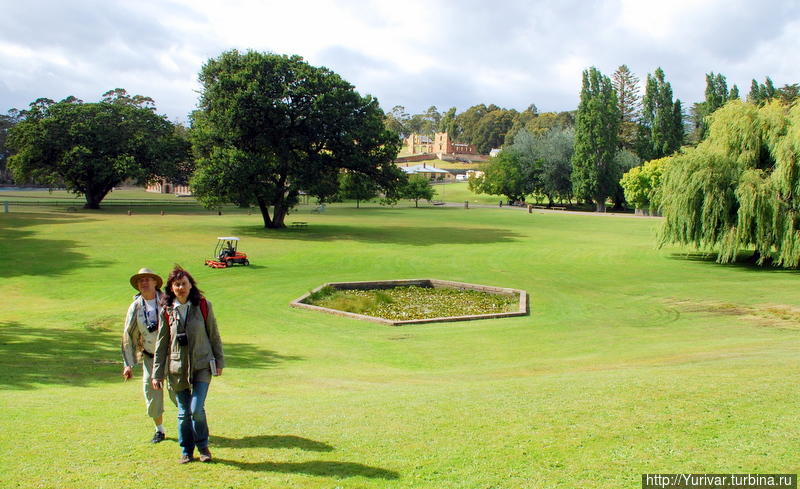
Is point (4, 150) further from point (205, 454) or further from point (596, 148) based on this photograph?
point (205, 454)

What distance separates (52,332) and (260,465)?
12.1 meters

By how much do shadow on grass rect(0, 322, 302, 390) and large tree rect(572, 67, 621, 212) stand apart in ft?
253

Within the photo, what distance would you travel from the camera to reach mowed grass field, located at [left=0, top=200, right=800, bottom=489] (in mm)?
6293

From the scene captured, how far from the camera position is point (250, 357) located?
13922 mm

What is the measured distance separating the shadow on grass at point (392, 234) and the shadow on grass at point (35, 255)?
13779 millimetres

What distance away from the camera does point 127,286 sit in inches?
930

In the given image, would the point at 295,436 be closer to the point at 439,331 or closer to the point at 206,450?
the point at 206,450

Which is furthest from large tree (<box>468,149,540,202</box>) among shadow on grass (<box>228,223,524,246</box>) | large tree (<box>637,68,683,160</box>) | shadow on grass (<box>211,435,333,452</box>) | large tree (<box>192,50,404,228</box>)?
shadow on grass (<box>211,435,333,452</box>)

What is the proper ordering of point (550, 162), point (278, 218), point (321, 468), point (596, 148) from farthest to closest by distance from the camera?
point (550, 162) → point (596, 148) → point (278, 218) → point (321, 468)

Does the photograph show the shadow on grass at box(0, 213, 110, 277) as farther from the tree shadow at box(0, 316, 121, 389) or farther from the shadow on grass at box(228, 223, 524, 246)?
the shadow on grass at box(228, 223, 524, 246)

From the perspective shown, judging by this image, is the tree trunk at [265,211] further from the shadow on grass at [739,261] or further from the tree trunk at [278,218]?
the shadow on grass at [739,261]

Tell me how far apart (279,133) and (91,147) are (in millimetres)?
31336

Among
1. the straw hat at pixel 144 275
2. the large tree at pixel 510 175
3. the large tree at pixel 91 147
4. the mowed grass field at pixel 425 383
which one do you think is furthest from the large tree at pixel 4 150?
the straw hat at pixel 144 275

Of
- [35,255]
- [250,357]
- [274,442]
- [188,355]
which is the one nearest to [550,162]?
[35,255]
